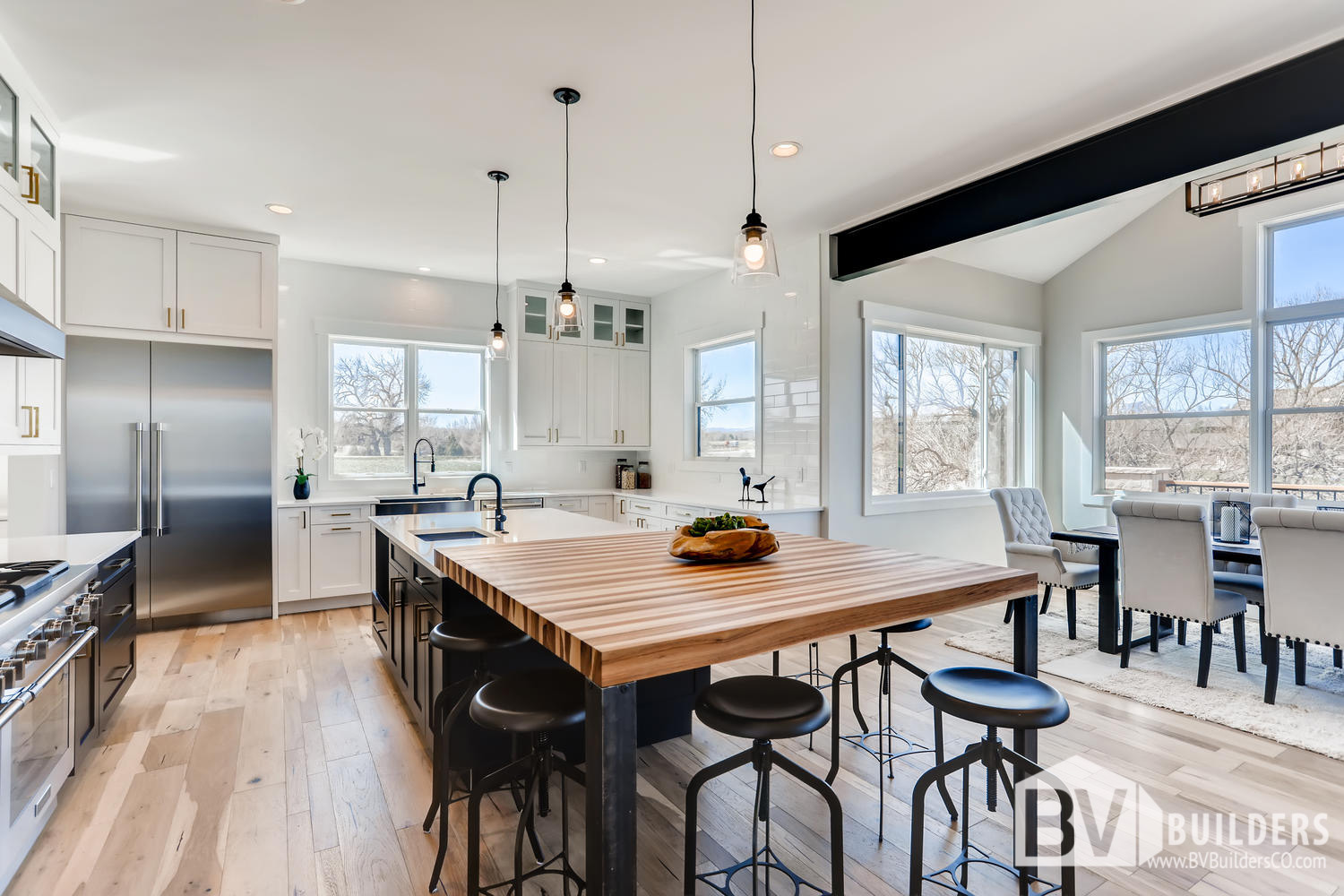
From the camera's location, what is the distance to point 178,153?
3.31 m

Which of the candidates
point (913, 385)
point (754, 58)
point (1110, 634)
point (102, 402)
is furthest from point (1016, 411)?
point (102, 402)

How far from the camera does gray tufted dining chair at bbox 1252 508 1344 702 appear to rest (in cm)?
279

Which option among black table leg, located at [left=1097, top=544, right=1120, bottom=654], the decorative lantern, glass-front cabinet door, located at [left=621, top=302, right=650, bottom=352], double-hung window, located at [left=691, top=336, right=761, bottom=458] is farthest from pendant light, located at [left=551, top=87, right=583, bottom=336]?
the decorative lantern

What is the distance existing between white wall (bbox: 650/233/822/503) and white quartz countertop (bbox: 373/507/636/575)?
1895 millimetres

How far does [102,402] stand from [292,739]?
284 centimetres

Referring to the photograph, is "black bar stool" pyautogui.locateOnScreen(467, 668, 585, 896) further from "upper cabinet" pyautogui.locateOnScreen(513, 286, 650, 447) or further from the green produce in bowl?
"upper cabinet" pyautogui.locateOnScreen(513, 286, 650, 447)

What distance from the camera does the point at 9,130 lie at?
8.13 feet

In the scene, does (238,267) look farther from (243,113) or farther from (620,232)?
(620,232)

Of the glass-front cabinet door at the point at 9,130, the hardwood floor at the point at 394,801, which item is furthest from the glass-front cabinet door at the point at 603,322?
the glass-front cabinet door at the point at 9,130

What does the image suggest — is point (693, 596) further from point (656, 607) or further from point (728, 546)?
point (728, 546)

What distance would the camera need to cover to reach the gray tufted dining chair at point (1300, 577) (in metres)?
2.79

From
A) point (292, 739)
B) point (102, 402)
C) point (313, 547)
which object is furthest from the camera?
point (313, 547)

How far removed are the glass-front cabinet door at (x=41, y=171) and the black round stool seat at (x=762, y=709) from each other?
333 cm

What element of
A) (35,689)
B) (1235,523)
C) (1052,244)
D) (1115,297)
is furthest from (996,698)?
(1115,297)
